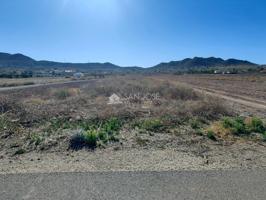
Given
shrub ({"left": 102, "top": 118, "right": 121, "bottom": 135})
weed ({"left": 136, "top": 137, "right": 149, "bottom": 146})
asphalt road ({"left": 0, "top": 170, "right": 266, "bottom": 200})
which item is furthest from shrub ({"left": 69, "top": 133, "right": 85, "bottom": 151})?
asphalt road ({"left": 0, "top": 170, "right": 266, "bottom": 200})

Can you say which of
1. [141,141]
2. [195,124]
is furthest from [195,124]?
[141,141]

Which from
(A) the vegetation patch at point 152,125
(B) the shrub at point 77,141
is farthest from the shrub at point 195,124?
(B) the shrub at point 77,141

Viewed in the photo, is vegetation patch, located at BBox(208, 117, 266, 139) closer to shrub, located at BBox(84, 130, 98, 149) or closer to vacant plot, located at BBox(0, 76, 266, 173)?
vacant plot, located at BBox(0, 76, 266, 173)

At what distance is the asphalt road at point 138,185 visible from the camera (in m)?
5.71

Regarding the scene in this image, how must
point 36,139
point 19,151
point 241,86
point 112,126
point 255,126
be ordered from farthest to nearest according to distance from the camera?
1. point 241,86
2. point 255,126
3. point 112,126
4. point 36,139
5. point 19,151

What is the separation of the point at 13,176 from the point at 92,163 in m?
1.79

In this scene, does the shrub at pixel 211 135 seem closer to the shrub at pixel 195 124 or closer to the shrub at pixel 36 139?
the shrub at pixel 195 124

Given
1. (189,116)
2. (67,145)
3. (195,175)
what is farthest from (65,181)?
(189,116)

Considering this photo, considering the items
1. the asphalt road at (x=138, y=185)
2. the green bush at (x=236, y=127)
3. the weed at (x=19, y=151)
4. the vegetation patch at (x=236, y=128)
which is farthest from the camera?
the green bush at (x=236, y=127)

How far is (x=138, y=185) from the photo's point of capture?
6.20 m

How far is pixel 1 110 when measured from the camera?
1686cm

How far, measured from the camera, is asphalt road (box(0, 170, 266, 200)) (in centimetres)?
571

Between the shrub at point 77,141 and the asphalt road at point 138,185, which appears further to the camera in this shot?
the shrub at point 77,141

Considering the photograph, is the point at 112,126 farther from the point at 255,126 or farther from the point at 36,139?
the point at 255,126
